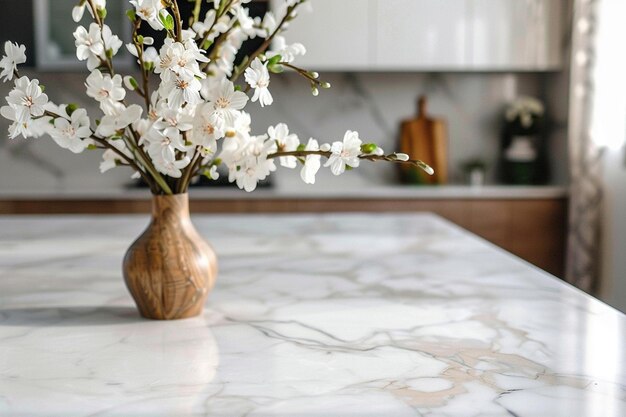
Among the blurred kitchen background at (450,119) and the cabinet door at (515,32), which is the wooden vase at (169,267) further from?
the cabinet door at (515,32)

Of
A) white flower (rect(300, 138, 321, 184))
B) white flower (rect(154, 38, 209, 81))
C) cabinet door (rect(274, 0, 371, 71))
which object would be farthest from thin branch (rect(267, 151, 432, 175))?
cabinet door (rect(274, 0, 371, 71))

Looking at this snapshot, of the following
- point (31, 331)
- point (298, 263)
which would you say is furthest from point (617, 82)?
point (31, 331)

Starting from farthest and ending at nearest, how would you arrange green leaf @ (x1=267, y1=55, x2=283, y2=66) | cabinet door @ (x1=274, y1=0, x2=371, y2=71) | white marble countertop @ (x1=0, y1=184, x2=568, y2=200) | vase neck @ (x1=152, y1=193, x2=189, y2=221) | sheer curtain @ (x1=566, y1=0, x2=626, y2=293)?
cabinet door @ (x1=274, y1=0, x2=371, y2=71) < white marble countertop @ (x1=0, y1=184, x2=568, y2=200) < sheer curtain @ (x1=566, y1=0, x2=626, y2=293) < vase neck @ (x1=152, y1=193, x2=189, y2=221) < green leaf @ (x1=267, y1=55, x2=283, y2=66)

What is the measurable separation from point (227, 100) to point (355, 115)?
305 cm

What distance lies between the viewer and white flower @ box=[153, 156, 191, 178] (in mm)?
1119

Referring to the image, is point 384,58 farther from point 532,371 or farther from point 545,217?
point 532,371

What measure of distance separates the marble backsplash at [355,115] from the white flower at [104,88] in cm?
291

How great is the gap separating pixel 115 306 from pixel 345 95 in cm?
291

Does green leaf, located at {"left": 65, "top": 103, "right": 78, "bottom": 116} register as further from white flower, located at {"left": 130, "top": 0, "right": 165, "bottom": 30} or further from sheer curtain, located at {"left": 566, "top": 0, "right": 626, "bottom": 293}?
sheer curtain, located at {"left": 566, "top": 0, "right": 626, "bottom": 293}

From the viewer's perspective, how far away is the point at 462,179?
4133mm

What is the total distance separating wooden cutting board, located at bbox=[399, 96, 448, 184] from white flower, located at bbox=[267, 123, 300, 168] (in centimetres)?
278

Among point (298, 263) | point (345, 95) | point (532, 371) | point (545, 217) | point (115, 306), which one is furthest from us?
point (345, 95)

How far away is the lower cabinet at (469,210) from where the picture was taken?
357cm

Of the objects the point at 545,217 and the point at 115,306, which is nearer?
the point at 115,306
